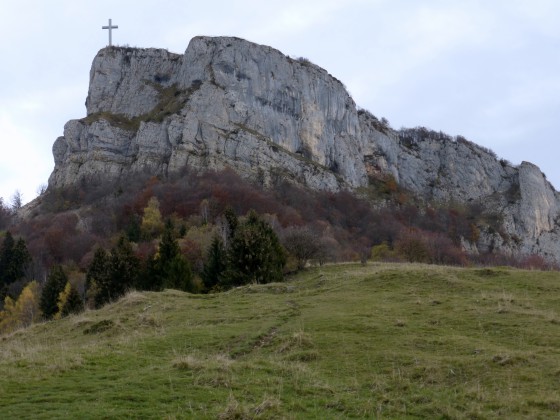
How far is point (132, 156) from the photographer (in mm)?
113688

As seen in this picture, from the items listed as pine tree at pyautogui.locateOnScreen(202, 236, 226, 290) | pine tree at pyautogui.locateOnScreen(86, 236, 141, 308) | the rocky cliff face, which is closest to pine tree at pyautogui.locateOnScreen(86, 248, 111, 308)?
pine tree at pyautogui.locateOnScreen(86, 236, 141, 308)

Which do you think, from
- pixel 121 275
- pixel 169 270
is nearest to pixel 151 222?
pixel 121 275

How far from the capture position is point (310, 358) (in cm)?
1691

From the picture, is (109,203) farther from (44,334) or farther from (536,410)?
(536,410)

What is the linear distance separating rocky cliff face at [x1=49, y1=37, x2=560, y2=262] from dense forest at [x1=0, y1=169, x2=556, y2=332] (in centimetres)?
615

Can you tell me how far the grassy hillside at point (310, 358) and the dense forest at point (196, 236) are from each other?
15053mm

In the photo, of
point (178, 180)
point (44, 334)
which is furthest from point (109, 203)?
point (44, 334)

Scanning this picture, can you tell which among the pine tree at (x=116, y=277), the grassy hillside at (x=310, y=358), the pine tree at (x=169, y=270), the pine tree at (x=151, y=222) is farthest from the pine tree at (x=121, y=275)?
the pine tree at (x=151, y=222)

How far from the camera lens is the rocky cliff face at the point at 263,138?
111 meters

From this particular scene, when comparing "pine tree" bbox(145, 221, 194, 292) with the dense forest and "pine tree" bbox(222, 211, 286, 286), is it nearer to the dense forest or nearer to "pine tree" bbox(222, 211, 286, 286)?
the dense forest

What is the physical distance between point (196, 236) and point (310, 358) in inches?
1920

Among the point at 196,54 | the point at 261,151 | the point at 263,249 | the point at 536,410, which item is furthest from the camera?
the point at 196,54

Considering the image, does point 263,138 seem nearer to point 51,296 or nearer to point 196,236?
point 196,236

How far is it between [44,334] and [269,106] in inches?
3988
